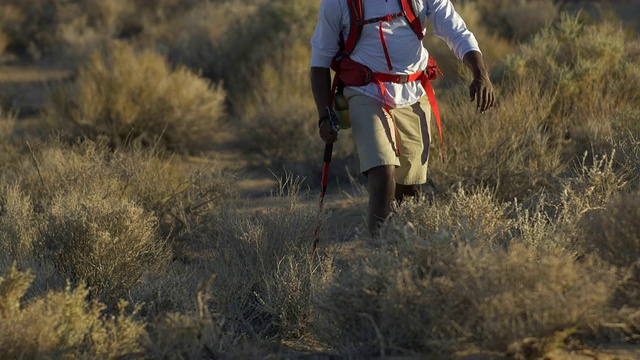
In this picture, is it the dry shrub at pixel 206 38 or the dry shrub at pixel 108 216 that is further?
the dry shrub at pixel 206 38

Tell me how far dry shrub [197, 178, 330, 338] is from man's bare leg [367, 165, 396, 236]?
387mm

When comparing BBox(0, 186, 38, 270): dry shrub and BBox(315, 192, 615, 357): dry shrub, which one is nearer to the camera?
BBox(315, 192, 615, 357): dry shrub

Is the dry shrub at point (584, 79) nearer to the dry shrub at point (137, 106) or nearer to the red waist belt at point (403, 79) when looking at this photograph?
the red waist belt at point (403, 79)

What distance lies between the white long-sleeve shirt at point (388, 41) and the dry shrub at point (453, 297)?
1071 mm

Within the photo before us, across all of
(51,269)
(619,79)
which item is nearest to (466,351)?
(51,269)

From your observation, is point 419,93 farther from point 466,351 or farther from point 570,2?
point 570,2

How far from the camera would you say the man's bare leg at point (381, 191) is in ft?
17.2

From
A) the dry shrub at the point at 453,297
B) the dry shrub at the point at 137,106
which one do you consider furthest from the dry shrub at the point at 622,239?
the dry shrub at the point at 137,106

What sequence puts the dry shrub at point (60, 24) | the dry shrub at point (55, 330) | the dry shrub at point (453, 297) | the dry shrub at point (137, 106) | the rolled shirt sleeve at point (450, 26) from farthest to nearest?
the dry shrub at point (60, 24), the dry shrub at point (137, 106), the rolled shirt sleeve at point (450, 26), the dry shrub at point (55, 330), the dry shrub at point (453, 297)

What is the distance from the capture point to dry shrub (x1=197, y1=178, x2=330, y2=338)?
516 centimetres

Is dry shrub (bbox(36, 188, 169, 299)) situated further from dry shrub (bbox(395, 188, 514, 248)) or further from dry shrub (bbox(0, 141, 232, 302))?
dry shrub (bbox(395, 188, 514, 248))

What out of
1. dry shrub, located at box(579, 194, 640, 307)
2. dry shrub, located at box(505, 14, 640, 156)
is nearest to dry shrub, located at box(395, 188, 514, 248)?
dry shrub, located at box(579, 194, 640, 307)

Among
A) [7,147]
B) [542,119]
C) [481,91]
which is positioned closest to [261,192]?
[7,147]

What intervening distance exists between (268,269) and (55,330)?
1.74 meters
